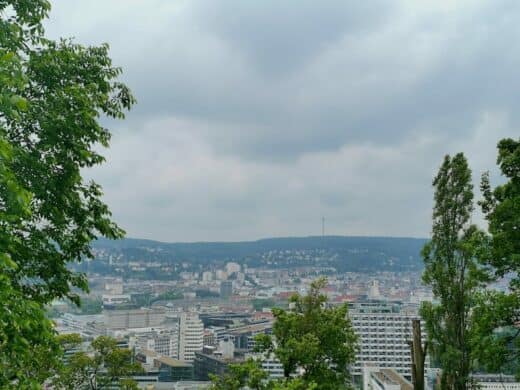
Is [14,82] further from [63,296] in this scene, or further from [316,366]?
[316,366]

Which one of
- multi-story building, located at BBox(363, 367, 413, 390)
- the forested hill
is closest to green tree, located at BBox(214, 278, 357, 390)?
multi-story building, located at BBox(363, 367, 413, 390)

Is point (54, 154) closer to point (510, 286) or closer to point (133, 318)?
point (510, 286)

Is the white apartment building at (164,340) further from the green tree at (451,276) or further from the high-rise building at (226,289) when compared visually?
the green tree at (451,276)

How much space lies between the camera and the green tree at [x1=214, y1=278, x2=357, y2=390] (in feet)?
25.6

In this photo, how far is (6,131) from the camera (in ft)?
14.2

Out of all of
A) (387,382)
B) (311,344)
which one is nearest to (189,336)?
(387,382)

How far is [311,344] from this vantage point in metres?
7.73

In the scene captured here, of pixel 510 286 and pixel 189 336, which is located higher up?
pixel 510 286

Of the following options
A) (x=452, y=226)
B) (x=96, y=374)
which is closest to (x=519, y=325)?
(x=452, y=226)

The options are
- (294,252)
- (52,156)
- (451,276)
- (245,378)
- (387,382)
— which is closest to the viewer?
(52,156)

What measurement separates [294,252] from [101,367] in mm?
176324

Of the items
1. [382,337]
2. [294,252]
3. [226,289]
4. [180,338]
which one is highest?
[294,252]

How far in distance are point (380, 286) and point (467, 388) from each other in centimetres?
13632

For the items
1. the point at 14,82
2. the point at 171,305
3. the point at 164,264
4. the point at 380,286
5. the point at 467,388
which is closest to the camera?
the point at 14,82
